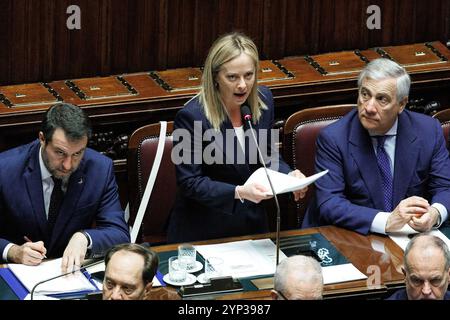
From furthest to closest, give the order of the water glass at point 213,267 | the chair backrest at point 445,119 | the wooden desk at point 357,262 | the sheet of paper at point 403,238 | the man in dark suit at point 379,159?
the chair backrest at point 445,119 < the man in dark suit at point 379,159 < the sheet of paper at point 403,238 < the water glass at point 213,267 < the wooden desk at point 357,262

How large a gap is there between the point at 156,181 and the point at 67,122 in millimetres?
940

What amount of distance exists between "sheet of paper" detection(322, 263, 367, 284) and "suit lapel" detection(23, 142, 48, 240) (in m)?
1.15

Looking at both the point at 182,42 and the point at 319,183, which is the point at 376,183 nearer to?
the point at 319,183

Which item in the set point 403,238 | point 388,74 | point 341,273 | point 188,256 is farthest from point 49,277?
point 388,74

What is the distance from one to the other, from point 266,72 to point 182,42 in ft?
1.58

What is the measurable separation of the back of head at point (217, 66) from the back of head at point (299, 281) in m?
1.06

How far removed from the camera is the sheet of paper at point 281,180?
15.1 feet

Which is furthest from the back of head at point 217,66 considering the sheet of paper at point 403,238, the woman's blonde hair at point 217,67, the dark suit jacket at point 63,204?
the sheet of paper at point 403,238

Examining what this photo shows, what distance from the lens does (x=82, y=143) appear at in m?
4.54

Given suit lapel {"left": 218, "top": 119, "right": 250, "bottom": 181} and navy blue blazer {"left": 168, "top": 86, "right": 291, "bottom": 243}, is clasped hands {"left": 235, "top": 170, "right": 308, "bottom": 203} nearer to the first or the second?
navy blue blazer {"left": 168, "top": 86, "right": 291, "bottom": 243}

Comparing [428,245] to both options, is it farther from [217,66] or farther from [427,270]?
[217,66]

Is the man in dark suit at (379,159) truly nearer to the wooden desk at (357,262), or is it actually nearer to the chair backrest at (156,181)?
the wooden desk at (357,262)

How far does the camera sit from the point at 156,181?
538 centimetres
